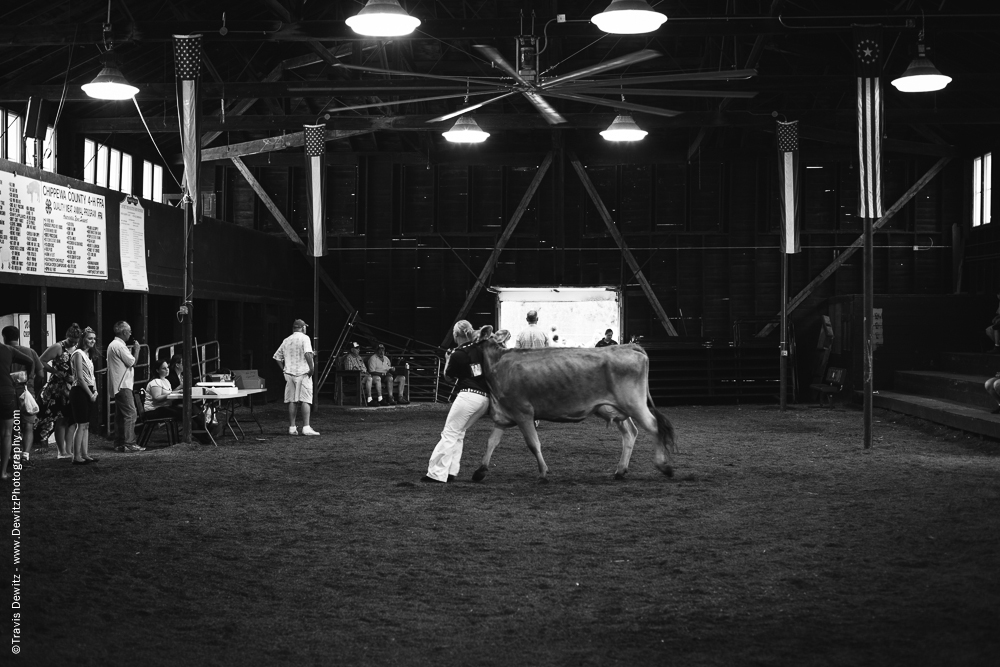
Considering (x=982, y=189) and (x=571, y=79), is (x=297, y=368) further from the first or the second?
(x=982, y=189)

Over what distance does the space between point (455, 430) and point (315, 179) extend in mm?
9750

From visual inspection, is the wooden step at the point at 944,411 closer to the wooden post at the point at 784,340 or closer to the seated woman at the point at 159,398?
the wooden post at the point at 784,340

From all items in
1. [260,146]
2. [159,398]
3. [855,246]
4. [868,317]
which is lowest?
[159,398]

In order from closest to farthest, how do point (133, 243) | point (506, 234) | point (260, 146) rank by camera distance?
point (133, 243) < point (260, 146) < point (506, 234)

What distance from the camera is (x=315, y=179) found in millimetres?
18672

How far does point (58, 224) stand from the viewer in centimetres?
1440

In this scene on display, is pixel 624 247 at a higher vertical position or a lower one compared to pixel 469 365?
higher

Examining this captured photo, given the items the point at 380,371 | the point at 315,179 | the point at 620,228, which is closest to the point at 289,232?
the point at 380,371

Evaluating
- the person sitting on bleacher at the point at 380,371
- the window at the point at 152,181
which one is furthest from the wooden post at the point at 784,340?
the window at the point at 152,181

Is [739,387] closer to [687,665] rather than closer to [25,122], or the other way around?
[25,122]

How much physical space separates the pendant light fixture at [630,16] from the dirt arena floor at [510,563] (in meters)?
4.63

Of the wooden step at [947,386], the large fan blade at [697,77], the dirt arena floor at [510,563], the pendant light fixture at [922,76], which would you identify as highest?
the pendant light fixture at [922,76]

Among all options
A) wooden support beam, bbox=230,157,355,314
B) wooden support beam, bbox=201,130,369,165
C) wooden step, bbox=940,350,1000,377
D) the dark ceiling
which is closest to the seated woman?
the dark ceiling

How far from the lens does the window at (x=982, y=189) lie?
24.0 m
